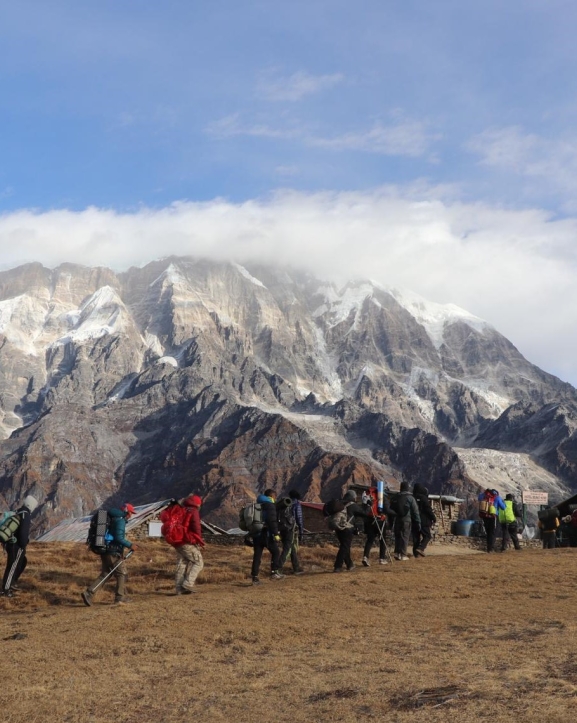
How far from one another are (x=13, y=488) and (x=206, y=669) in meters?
203

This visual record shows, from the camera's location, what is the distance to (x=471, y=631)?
484 inches

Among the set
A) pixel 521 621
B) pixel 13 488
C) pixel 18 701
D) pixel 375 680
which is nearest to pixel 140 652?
pixel 18 701

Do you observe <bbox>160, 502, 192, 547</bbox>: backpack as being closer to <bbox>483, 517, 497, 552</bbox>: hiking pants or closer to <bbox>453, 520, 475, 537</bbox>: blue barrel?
<bbox>483, 517, 497, 552</bbox>: hiking pants

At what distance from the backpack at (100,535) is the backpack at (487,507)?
1324cm

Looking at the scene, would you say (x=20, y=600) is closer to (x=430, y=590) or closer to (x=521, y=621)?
(x=430, y=590)

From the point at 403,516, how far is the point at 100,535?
8.65 m

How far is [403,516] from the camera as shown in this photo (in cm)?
2142

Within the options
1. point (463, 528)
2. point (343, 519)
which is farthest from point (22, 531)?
point (463, 528)

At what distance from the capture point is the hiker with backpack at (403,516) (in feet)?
69.9

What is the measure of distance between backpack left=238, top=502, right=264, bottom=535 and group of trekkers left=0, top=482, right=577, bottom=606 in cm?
2

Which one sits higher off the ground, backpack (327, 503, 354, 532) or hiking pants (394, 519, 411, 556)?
backpack (327, 503, 354, 532)

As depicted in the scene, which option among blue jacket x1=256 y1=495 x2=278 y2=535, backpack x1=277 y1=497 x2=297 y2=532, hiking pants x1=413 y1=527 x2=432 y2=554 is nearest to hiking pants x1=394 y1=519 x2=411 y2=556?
hiking pants x1=413 y1=527 x2=432 y2=554

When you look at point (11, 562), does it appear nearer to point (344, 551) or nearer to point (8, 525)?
point (8, 525)

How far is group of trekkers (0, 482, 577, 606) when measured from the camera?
54.4 feet
